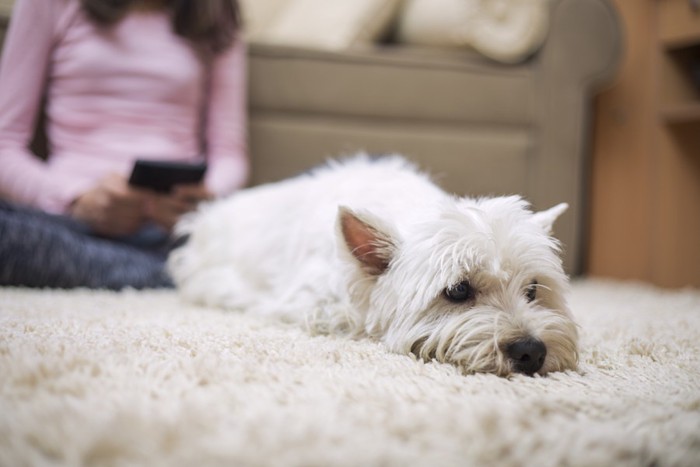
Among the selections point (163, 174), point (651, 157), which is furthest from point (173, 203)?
point (651, 157)

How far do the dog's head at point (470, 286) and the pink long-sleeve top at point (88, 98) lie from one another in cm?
92

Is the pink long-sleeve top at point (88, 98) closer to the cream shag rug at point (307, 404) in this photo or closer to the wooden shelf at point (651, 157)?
the cream shag rug at point (307, 404)

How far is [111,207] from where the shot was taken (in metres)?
1.58

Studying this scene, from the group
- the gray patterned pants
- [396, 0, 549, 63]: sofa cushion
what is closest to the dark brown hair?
the gray patterned pants

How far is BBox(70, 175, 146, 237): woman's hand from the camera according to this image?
5.12 feet

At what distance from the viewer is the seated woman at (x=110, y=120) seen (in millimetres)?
1572

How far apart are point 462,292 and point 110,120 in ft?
4.20

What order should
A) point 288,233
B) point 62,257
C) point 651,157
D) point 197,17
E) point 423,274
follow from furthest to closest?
point 651,157 → point 197,17 → point 62,257 → point 288,233 → point 423,274

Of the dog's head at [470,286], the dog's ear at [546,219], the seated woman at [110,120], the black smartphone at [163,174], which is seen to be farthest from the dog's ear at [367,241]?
the seated woman at [110,120]

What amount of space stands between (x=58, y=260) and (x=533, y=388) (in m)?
1.21

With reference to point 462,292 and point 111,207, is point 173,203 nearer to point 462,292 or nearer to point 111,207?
point 111,207

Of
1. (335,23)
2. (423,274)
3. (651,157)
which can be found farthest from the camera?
(651,157)

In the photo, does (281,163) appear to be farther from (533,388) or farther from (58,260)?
(533,388)

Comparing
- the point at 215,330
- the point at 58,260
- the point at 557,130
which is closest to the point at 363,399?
the point at 215,330
